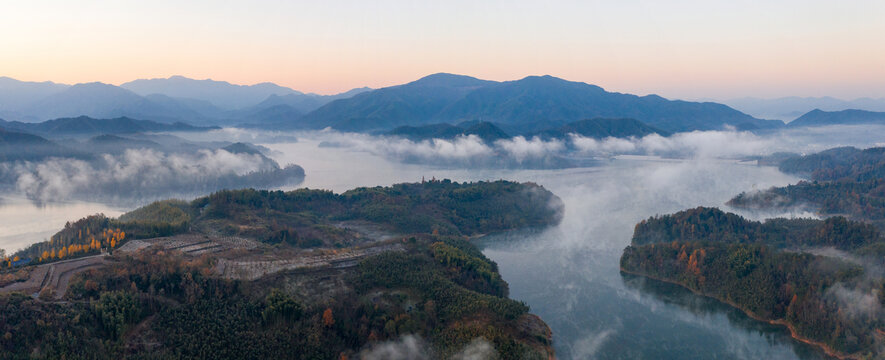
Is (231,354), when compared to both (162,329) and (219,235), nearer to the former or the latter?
(162,329)

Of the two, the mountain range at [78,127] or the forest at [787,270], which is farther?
the mountain range at [78,127]

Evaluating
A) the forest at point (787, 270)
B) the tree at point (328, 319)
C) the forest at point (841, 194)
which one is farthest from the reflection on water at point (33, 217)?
the forest at point (841, 194)

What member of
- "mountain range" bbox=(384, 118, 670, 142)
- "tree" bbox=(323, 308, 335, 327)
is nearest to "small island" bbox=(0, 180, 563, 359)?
"tree" bbox=(323, 308, 335, 327)

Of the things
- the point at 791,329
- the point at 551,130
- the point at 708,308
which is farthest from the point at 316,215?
the point at 551,130

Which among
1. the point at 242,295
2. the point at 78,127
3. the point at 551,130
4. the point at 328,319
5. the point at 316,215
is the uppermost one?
the point at 78,127

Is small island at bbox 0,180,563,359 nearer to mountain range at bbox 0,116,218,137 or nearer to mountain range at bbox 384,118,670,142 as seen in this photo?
mountain range at bbox 0,116,218,137

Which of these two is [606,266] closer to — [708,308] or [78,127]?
[708,308]

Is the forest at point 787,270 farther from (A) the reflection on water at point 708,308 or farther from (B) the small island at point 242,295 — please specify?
(B) the small island at point 242,295
